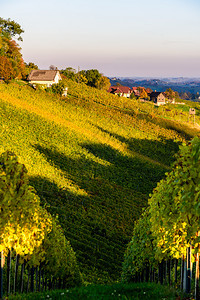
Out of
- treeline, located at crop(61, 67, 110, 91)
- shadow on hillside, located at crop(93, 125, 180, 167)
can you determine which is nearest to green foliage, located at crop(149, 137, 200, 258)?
shadow on hillside, located at crop(93, 125, 180, 167)

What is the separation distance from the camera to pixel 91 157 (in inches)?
2258

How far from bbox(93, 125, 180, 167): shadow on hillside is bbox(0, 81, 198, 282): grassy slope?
0.91 feet

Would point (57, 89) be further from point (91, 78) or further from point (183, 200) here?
point (183, 200)

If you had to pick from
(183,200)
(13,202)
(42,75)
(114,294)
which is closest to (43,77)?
(42,75)

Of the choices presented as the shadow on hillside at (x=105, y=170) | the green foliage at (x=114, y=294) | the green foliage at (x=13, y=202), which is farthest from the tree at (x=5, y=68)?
the green foliage at (x=114, y=294)

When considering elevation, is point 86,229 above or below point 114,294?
below

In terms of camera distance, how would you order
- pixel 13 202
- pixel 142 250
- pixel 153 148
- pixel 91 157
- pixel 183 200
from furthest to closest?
pixel 153 148, pixel 91 157, pixel 142 250, pixel 13 202, pixel 183 200

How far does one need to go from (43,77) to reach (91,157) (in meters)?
51.6

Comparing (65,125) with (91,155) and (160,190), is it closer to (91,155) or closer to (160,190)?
(91,155)

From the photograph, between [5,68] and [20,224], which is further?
[5,68]

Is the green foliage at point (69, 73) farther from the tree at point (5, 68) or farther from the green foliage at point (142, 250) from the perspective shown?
the green foliage at point (142, 250)

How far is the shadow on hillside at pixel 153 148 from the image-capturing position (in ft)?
236

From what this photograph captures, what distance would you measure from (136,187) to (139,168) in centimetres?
995

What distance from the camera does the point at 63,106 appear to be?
85188mm
